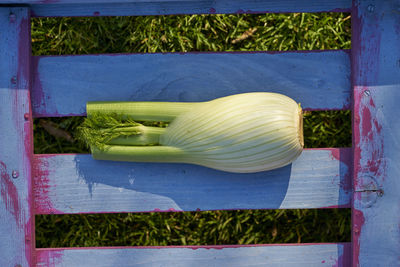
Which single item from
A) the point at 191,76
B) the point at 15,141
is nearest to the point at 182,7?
the point at 191,76

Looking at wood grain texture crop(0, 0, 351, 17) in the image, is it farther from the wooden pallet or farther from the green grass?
the green grass

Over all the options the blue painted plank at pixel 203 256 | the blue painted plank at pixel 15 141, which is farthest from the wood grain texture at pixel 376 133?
the blue painted plank at pixel 15 141

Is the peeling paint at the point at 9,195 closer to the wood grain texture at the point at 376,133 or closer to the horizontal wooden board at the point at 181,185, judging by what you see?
the horizontal wooden board at the point at 181,185

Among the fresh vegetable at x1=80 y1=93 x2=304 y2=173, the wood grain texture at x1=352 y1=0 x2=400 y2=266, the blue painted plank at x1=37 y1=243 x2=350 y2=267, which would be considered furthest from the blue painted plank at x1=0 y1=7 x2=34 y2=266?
the wood grain texture at x1=352 y1=0 x2=400 y2=266

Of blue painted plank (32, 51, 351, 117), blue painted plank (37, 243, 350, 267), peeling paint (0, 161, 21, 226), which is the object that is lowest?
blue painted plank (37, 243, 350, 267)

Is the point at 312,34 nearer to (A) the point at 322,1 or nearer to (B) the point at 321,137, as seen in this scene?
(A) the point at 322,1

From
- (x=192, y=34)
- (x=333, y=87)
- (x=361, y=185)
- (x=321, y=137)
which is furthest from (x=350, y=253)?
(x=192, y=34)

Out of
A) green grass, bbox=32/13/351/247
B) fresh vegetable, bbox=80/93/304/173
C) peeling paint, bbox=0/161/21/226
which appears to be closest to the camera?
fresh vegetable, bbox=80/93/304/173
